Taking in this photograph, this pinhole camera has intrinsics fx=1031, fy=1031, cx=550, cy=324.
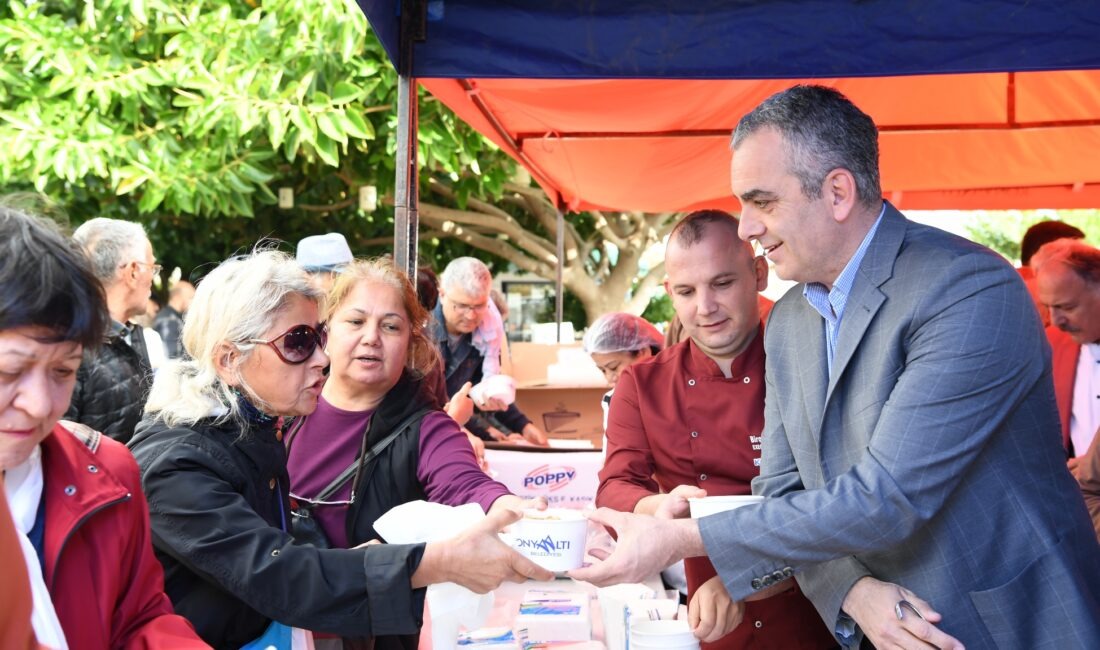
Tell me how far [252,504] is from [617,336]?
9.26ft

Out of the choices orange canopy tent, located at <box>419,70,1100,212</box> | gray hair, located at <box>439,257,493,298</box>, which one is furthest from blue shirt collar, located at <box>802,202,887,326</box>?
gray hair, located at <box>439,257,493,298</box>

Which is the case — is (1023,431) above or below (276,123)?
below

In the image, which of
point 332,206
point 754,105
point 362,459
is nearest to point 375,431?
point 362,459

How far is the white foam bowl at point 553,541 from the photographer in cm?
224

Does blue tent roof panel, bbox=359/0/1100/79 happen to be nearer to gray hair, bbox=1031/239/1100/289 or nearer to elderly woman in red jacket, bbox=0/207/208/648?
gray hair, bbox=1031/239/1100/289

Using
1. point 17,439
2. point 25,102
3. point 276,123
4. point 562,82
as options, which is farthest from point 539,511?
point 25,102

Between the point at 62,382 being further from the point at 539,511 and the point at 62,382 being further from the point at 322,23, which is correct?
the point at 322,23

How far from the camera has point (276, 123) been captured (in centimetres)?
655

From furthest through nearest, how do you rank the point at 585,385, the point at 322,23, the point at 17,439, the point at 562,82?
the point at 322,23
the point at 585,385
the point at 562,82
the point at 17,439

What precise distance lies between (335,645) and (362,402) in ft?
2.62

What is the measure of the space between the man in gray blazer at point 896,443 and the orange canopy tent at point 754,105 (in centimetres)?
265

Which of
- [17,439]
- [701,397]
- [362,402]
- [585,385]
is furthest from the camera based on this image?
[585,385]

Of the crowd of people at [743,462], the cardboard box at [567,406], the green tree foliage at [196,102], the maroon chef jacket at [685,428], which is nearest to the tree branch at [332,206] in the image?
the green tree foliage at [196,102]

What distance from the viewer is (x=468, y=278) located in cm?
572
